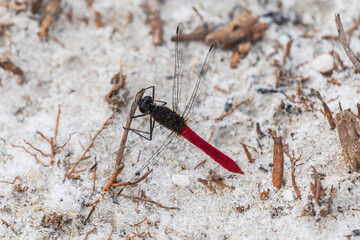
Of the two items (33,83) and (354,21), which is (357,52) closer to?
(354,21)

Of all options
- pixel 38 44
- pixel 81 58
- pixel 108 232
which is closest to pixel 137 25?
pixel 81 58

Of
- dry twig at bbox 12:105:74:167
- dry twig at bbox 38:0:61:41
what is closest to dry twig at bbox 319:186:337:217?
dry twig at bbox 12:105:74:167

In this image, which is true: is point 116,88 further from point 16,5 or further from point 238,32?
point 16,5

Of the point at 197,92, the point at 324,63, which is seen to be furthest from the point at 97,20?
the point at 324,63

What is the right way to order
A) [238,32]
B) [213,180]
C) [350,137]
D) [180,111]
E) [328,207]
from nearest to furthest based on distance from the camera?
[328,207], [350,137], [213,180], [180,111], [238,32]

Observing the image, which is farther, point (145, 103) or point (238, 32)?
point (238, 32)

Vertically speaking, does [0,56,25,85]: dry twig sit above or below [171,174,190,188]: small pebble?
above

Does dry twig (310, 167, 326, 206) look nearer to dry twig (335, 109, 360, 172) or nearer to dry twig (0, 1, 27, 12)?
dry twig (335, 109, 360, 172)
